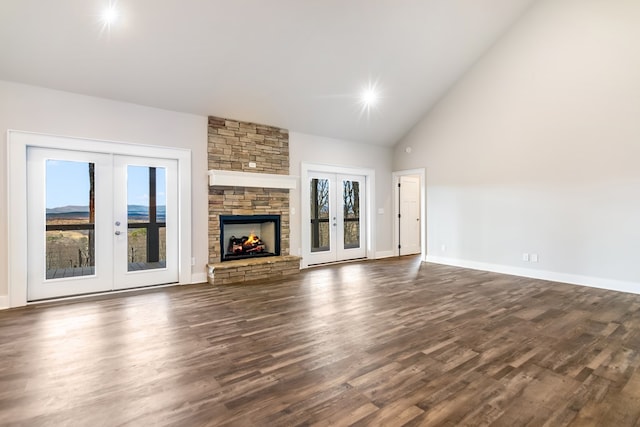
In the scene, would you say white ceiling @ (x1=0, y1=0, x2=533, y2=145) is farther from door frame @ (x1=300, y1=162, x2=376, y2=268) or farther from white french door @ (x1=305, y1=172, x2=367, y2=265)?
white french door @ (x1=305, y1=172, x2=367, y2=265)

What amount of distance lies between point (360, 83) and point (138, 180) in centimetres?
406

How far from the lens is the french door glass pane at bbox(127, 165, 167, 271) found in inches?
198

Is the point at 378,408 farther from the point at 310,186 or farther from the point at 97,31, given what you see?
the point at 310,186

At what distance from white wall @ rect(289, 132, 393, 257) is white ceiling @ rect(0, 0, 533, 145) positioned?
0.37 meters

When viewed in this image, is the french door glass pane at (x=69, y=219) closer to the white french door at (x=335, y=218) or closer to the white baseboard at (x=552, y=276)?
the white french door at (x=335, y=218)

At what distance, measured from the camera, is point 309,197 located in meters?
6.95

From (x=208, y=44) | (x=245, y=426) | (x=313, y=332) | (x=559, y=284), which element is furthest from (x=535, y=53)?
(x=245, y=426)

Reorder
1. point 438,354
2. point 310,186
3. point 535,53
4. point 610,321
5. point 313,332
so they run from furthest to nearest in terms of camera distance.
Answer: point 310,186 → point 535,53 → point 610,321 → point 313,332 → point 438,354

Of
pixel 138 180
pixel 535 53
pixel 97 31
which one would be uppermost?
pixel 535 53

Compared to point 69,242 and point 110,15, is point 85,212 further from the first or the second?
point 110,15

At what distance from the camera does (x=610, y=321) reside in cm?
360

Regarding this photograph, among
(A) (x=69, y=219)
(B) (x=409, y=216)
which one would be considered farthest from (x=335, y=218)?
(A) (x=69, y=219)

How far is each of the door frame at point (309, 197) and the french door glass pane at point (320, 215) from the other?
0.21m

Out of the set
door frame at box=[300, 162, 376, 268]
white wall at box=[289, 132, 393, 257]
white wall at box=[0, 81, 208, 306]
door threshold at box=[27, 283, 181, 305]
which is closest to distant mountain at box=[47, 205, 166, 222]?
white wall at box=[0, 81, 208, 306]
